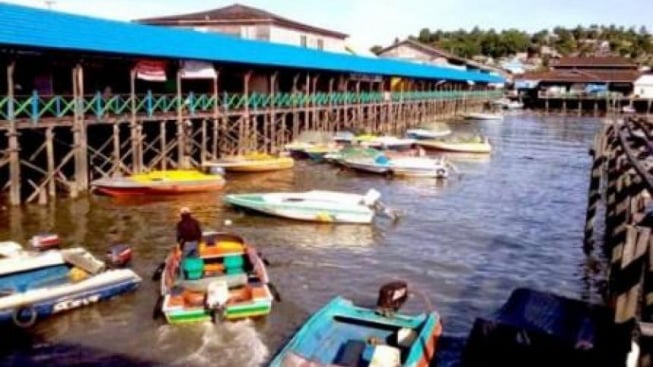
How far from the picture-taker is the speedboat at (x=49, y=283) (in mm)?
14273

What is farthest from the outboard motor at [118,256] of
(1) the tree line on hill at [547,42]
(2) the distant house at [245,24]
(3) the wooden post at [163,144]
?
(1) the tree line on hill at [547,42]

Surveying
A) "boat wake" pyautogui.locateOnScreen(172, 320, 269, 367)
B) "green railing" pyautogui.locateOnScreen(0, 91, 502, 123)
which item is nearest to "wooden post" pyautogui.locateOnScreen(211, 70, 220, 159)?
"green railing" pyautogui.locateOnScreen(0, 91, 502, 123)

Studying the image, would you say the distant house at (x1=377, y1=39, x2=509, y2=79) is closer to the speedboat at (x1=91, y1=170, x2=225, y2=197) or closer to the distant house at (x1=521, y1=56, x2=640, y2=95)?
the distant house at (x1=521, y1=56, x2=640, y2=95)

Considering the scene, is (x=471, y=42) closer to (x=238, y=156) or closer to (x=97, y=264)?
(x=238, y=156)

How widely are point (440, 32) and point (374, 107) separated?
143 m

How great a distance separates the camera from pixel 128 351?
13.6m

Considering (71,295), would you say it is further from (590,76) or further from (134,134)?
(590,76)

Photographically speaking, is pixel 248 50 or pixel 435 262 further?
pixel 248 50

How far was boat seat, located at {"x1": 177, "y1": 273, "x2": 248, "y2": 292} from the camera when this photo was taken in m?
15.0

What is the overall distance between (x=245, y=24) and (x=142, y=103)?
A: 2245cm

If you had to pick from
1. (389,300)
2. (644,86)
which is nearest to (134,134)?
(389,300)

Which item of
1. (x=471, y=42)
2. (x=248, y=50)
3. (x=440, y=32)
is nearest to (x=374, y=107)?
(x=248, y=50)

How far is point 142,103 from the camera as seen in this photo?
29828 mm

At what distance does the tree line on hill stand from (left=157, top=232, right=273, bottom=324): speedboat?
145 metres
